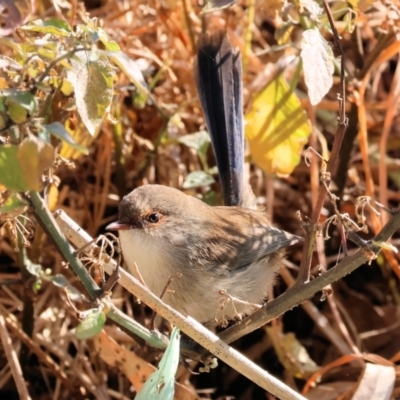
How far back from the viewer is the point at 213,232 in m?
2.57

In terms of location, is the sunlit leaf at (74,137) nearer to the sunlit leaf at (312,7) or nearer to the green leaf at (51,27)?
the green leaf at (51,27)

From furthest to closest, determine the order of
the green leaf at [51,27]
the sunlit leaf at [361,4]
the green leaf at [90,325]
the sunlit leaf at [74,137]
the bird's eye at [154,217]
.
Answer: the bird's eye at [154,217] → the sunlit leaf at [74,137] → the sunlit leaf at [361,4] → the green leaf at [51,27] → the green leaf at [90,325]

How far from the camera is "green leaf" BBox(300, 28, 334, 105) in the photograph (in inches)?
70.4

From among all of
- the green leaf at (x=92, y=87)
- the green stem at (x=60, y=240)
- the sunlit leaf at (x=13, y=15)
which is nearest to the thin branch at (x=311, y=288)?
the green stem at (x=60, y=240)

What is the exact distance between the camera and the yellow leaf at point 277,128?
2.63 metres

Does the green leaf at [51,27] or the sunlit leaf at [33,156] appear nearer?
the sunlit leaf at [33,156]

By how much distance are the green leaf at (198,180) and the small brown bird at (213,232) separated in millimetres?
67

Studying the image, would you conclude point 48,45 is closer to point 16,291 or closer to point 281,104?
point 281,104

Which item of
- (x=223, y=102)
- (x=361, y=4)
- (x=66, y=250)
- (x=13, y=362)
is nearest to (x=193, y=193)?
(x=223, y=102)

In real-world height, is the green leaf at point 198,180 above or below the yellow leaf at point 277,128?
below

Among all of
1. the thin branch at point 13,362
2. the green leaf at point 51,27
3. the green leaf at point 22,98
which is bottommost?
the thin branch at point 13,362

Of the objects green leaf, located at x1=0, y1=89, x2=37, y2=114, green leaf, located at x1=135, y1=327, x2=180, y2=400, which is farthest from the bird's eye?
green leaf, located at x1=0, y1=89, x2=37, y2=114

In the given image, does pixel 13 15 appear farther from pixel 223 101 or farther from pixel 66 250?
pixel 223 101

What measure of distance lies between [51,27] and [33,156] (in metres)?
0.44
